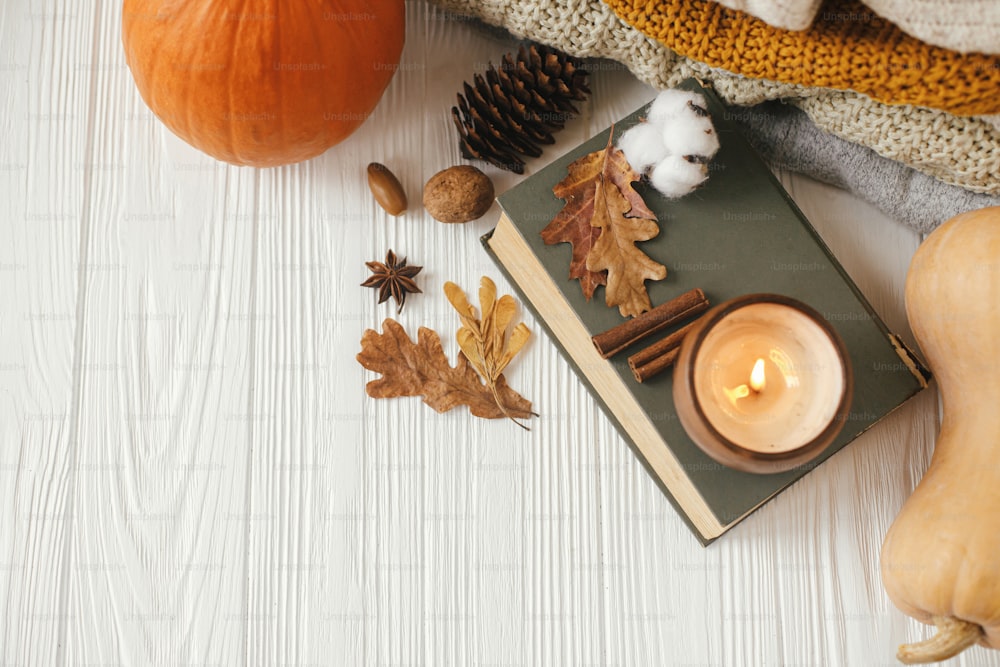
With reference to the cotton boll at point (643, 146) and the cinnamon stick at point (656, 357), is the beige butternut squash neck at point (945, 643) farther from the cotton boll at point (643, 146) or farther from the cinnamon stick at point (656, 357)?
the cotton boll at point (643, 146)

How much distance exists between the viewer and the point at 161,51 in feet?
2.61

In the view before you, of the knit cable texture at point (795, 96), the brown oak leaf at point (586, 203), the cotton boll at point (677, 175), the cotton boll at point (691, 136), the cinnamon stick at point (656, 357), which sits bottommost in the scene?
the cinnamon stick at point (656, 357)

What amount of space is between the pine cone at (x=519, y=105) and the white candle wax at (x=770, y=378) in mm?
314

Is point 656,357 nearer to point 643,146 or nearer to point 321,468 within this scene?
point 643,146

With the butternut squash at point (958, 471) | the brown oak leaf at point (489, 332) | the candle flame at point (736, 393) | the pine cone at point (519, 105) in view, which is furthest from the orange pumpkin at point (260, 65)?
the butternut squash at point (958, 471)

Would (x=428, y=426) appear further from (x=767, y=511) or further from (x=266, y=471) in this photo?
(x=767, y=511)

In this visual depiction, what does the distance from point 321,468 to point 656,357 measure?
0.37m

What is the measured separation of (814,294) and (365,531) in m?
0.52

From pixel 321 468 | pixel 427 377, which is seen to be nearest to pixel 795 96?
pixel 427 377

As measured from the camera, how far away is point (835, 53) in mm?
696

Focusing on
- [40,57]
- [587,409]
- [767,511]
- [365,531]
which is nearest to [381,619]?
[365,531]

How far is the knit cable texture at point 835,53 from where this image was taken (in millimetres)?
664

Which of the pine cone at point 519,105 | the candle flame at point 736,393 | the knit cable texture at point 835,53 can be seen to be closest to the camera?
the knit cable texture at point 835,53

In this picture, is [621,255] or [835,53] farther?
[621,255]
